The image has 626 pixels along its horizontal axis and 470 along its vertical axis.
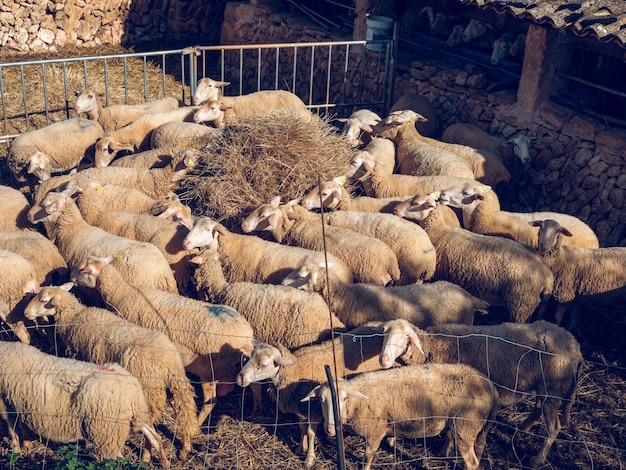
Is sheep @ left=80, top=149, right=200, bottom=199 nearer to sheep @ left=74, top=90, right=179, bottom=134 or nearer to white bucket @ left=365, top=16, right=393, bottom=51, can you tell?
sheep @ left=74, top=90, right=179, bottom=134

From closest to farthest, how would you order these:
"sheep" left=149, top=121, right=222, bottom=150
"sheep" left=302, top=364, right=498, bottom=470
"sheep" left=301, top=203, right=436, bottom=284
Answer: "sheep" left=302, top=364, right=498, bottom=470
"sheep" left=301, top=203, right=436, bottom=284
"sheep" left=149, top=121, right=222, bottom=150

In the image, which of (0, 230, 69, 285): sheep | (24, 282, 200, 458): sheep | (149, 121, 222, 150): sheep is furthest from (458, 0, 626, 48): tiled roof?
(0, 230, 69, 285): sheep

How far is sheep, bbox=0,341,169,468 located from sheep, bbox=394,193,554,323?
3.49m

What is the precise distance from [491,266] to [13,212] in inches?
199

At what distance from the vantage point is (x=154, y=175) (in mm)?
9289

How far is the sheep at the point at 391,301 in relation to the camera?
703cm

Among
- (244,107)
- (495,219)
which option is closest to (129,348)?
(495,219)

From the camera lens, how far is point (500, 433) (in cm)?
660

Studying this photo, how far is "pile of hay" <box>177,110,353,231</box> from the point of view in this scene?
28.7ft

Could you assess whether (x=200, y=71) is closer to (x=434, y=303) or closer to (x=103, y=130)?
(x=103, y=130)

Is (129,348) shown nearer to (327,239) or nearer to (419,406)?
(419,406)

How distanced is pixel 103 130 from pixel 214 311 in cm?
502

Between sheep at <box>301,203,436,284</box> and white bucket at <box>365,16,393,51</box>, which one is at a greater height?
white bucket at <box>365,16,393,51</box>

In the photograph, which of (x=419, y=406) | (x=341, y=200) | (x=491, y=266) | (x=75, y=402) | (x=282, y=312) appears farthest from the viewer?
(x=341, y=200)
